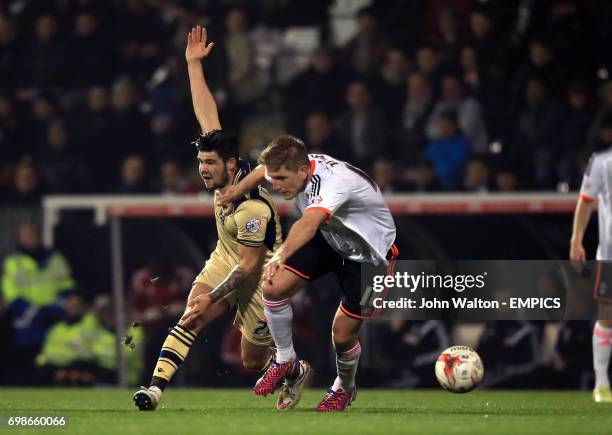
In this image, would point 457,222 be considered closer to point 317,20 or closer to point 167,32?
point 317,20

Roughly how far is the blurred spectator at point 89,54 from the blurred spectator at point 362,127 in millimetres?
3614

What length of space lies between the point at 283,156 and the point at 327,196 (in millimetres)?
373

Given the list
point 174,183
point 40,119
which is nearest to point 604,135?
point 174,183

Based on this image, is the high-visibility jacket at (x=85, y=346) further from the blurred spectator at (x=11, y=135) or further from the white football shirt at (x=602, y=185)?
the white football shirt at (x=602, y=185)

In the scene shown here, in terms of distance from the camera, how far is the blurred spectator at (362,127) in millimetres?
14969

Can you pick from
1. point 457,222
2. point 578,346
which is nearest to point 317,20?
point 457,222

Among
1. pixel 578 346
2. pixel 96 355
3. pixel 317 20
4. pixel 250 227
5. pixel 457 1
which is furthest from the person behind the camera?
pixel 317 20

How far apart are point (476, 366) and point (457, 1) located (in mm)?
7819

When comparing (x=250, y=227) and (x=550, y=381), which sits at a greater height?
(x=250, y=227)

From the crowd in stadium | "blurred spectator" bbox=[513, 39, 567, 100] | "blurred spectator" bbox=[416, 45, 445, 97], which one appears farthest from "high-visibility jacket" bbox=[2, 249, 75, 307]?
"blurred spectator" bbox=[513, 39, 567, 100]

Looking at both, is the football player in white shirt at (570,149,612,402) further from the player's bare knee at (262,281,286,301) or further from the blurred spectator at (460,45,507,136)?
the blurred spectator at (460,45,507,136)

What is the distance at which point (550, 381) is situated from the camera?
12859 mm

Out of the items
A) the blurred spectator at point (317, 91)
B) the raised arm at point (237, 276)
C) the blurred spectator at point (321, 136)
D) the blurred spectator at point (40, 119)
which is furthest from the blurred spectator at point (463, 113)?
the raised arm at point (237, 276)

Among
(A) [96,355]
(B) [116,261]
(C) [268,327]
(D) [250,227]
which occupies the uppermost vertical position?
(D) [250,227]
